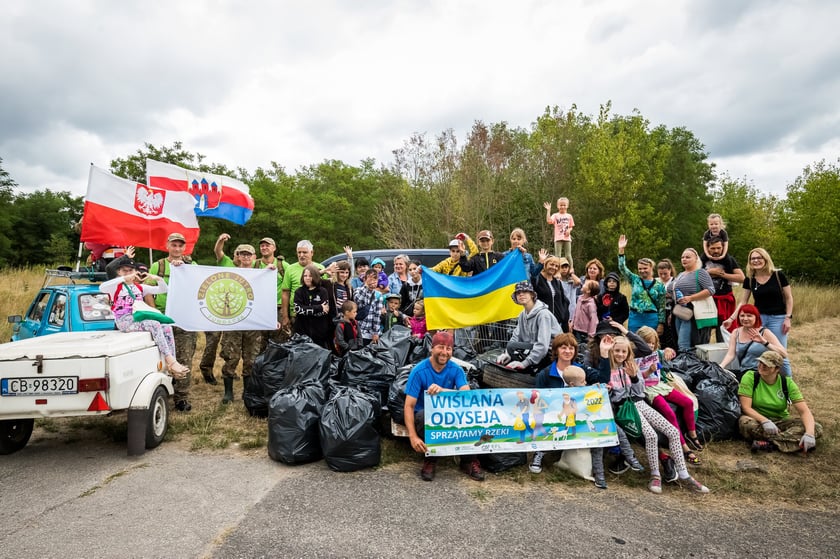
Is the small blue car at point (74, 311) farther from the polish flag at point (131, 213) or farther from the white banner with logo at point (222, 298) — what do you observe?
the polish flag at point (131, 213)

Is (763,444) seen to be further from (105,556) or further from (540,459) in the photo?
(105,556)

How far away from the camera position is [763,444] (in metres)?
4.80

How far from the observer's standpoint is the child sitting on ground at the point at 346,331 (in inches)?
249

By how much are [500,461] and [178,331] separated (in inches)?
182

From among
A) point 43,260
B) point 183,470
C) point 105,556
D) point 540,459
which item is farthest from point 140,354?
point 43,260

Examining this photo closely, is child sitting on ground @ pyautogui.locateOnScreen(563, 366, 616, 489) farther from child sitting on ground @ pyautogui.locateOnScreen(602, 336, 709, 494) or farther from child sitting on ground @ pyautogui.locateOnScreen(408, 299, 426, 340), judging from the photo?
child sitting on ground @ pyautogui.locateOnScreen(408, 299, 426, 340)

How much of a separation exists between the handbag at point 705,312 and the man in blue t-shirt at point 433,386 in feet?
12.4

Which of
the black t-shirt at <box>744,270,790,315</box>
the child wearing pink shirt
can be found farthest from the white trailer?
the child wearing pink shirt

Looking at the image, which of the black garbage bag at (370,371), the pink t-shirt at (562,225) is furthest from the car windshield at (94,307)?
the pink t-shirt at (562,225)

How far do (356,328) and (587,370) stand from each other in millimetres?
3082

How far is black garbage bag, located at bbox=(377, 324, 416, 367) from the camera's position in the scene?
602cm

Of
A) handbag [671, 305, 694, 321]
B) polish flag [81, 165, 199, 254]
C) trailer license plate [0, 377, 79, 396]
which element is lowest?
trailer license plate [0, 377, 79, 396]

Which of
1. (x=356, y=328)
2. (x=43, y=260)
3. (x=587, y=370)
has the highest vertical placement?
(x=43, y=260)

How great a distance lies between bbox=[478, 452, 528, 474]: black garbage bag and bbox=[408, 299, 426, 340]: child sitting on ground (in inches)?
98.1
